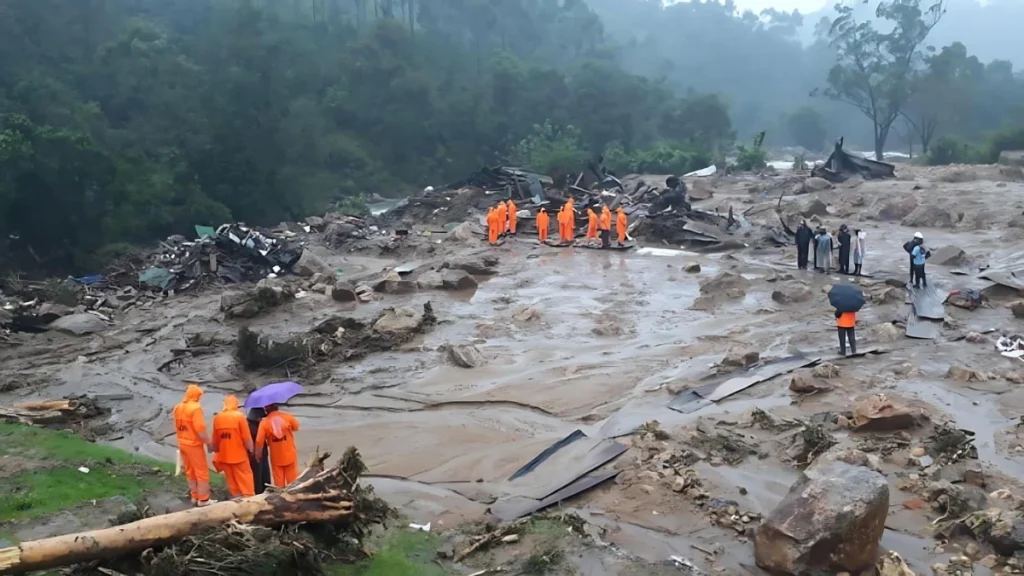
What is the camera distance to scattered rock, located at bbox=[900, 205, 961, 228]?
2677 centimetres

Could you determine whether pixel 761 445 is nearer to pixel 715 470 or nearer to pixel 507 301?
pixel 715 470

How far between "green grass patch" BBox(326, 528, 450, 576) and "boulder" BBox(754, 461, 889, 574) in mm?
2725

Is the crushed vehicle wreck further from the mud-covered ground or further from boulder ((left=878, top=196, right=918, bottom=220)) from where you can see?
the mud-covered ground

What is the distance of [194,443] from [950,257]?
18.6 metres

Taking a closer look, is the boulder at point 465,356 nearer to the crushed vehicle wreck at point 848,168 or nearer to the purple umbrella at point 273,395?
the purple umbrella at point 273,395

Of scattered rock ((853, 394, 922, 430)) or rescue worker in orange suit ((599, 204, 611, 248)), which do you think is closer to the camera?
scattered rock ((853, 394, 922, 430))

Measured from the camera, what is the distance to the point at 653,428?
994cm

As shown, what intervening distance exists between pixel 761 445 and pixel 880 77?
62255 millimetres

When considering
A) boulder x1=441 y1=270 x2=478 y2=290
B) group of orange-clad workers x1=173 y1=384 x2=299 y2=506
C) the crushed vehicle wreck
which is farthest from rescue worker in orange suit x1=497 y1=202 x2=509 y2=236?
group of orange-clad workers x1=173 y1=384 x2=299 y2=506

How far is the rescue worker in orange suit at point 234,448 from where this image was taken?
7.41 m

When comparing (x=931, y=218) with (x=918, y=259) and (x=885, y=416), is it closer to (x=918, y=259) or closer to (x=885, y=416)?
(x=918, y=259)

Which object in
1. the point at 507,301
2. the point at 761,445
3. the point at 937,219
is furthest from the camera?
the point at 937,219

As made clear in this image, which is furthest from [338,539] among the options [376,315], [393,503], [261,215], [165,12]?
[165,12]

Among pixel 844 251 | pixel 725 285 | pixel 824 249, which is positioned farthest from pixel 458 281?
pixel 844 251
